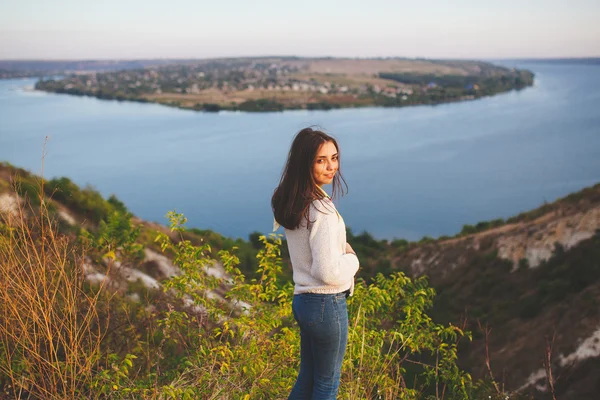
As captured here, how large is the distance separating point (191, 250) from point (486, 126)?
5304 cm

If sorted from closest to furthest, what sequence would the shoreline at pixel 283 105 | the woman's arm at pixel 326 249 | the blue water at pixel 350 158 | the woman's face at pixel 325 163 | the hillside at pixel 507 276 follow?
the woman's arm at pixel 326 249 < the woman's face at pixel 325 163 < the hillside at pixel 507 276 < the blue water at pixel 350 158 < the shoreline at pixel 283 105

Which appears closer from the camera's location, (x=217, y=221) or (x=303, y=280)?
(x=303, y=280)

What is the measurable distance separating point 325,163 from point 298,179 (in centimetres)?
10

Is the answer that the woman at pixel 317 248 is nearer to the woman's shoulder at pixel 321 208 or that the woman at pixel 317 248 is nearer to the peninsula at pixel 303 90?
the woman's shoulder at pixel 321 208

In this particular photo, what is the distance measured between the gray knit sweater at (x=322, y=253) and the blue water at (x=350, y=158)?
26.4 meters

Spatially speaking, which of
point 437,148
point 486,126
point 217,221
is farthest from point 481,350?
point 486,126

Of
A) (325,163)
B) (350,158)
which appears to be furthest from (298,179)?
(350,158)

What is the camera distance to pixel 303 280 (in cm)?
146

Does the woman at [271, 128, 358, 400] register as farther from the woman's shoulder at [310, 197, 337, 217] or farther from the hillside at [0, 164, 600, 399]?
the hillside at [0, 164, 600, 399]

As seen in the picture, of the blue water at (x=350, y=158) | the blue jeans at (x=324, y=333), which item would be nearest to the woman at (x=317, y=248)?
the blue jeans at (x=324, y=333)

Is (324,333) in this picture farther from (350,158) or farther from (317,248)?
(350,158)

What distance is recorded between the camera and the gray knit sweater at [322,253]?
1.39 metres

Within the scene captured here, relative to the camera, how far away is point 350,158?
38.9 m

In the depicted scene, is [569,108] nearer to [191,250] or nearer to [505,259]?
[505,259]
